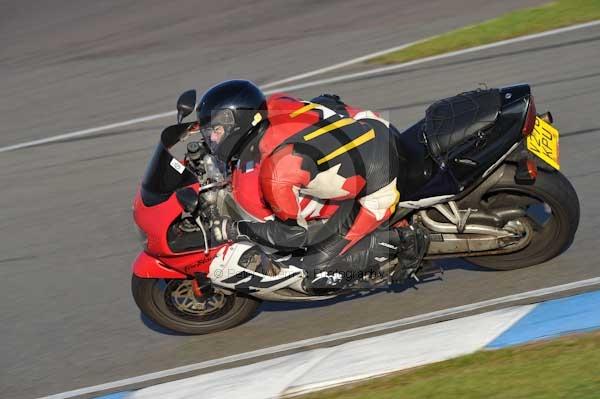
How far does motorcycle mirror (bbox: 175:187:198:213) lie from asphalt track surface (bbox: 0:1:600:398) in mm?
1135

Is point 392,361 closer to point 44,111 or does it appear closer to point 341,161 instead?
point 341,161

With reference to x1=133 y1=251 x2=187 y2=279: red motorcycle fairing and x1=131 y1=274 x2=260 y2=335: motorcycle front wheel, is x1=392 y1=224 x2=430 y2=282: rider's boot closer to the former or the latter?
x1=131 y1=274 x2=260 y2=335: motorcycle front wheel

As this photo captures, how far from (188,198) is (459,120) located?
5.93 ft

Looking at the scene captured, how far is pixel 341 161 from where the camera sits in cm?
572

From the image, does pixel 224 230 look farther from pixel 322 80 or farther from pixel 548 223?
pixel 322 80

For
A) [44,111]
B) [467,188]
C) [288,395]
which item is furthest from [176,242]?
[44,111]

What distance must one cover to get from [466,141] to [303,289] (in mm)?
1411

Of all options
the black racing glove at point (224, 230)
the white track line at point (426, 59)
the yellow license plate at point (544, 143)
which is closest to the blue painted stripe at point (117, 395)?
the black racing glove at point (224, 230)

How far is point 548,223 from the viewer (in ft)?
19.8

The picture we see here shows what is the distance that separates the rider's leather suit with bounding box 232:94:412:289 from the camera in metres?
5.61

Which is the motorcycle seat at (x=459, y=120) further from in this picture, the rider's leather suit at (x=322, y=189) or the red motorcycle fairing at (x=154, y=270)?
the red motorcycle fairing at (x=154, y=270)

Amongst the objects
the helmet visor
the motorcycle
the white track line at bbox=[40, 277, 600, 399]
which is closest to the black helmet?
the helmet visor

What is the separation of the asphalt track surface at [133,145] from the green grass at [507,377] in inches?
37.3

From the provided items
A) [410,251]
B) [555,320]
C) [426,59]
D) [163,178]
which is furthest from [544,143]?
[426,59]
